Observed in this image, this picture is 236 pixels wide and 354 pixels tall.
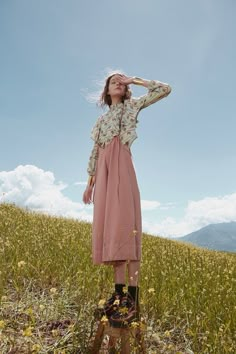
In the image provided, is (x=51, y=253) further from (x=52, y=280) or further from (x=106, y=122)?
(x=106, y=122)

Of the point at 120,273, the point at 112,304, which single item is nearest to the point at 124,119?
the point at 120,273

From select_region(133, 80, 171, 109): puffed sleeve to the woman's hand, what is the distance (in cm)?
27

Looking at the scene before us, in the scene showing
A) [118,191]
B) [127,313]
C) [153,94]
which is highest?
[153,94]

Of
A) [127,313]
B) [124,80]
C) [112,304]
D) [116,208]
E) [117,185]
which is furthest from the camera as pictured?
[124,80]

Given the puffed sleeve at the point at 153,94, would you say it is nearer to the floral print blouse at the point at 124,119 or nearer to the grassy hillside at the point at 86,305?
the floral print blouse at the point at 124,119

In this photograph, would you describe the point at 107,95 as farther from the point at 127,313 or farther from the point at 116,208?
the point at 127,313

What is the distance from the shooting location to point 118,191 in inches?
166

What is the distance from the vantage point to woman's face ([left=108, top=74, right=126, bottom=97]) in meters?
4.86

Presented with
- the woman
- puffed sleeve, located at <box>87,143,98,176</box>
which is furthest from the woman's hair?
puffed sleeve, located at <box>87,143,98,176</box>

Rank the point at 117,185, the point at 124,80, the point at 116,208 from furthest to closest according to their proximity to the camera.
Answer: the point at 124,80, the point at 117,185, the point at 116,208

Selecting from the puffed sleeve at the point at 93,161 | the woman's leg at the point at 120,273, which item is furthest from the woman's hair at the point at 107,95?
the woman's leg at the point at 120,273

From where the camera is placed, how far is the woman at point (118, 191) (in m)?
4.02

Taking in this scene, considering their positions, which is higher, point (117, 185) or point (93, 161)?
point (93, 161)

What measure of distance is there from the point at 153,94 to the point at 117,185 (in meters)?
1.16
